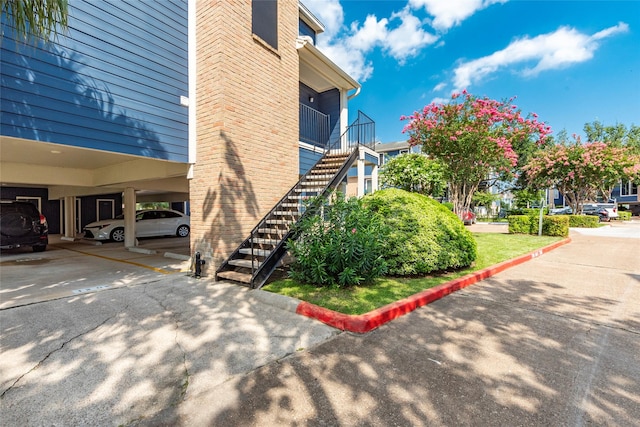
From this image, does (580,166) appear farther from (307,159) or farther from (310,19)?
(307,159)

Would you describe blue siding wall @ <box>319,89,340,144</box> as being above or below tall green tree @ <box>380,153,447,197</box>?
above

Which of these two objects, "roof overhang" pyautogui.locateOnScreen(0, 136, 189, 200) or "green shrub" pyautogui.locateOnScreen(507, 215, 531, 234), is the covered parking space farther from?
"green shrub" pyautogui.locateOnScreen(507, 215, 531, 234)

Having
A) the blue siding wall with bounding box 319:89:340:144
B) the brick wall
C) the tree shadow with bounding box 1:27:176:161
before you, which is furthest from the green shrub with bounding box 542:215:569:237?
the tree shadow with bounding box 1:27:176:161

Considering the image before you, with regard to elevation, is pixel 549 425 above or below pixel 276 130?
below

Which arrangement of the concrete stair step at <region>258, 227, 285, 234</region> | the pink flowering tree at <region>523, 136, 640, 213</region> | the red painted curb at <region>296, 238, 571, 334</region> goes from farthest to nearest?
the pink flowering tree at <region>523, 136, 640, 213</region>
the concrete stair step at <region>258, 227, 285, 234</region>
the red painted curb at <region>296, 238, 571, 334</region>

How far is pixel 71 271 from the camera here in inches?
258

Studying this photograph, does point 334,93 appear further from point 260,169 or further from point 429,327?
point 429,327

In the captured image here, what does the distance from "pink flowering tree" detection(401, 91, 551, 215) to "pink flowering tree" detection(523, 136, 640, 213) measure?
459 inches

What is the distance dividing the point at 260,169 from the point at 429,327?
4627 millimetres

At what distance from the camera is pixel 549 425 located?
192 centimetres

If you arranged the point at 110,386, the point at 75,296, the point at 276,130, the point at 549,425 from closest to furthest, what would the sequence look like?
the point at 549,425
the point at 110,386
the point at 75,296
the point at 276,130

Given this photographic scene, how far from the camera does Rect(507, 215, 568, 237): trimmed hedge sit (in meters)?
12.4

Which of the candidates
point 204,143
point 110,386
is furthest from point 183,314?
point 204,143

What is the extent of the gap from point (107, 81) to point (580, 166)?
79.8ft
